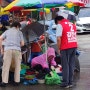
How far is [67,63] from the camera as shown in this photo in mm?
9961

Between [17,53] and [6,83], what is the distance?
33.3 inches

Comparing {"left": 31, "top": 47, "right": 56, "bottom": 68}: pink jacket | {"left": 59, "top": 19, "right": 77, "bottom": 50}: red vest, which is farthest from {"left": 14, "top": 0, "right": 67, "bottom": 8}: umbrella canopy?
{"left": 31, "top": 47, "right": 56, "bottom": 68}: pink jacket

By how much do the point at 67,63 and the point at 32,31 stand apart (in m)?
2.20

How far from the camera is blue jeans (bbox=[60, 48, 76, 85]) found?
9.88 meters

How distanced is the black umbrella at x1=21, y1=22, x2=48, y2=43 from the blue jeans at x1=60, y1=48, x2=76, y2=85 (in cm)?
196

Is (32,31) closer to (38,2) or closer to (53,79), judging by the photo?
Answer: (38,2)

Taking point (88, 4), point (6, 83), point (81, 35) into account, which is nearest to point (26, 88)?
point (6, 83)

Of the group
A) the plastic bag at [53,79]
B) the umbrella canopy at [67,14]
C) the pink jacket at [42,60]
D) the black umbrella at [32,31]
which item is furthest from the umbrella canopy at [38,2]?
the plastic bag at [53,79]

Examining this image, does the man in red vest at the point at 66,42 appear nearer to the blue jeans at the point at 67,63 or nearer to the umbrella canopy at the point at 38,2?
the blue jeans at the point at 67,63

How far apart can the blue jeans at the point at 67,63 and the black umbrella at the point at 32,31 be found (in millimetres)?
1961

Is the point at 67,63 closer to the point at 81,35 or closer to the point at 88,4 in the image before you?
the point at 81,35

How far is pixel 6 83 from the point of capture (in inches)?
412

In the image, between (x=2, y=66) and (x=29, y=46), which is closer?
(x=2, y=66)

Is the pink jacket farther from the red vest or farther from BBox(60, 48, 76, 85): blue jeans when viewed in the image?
the red vest
